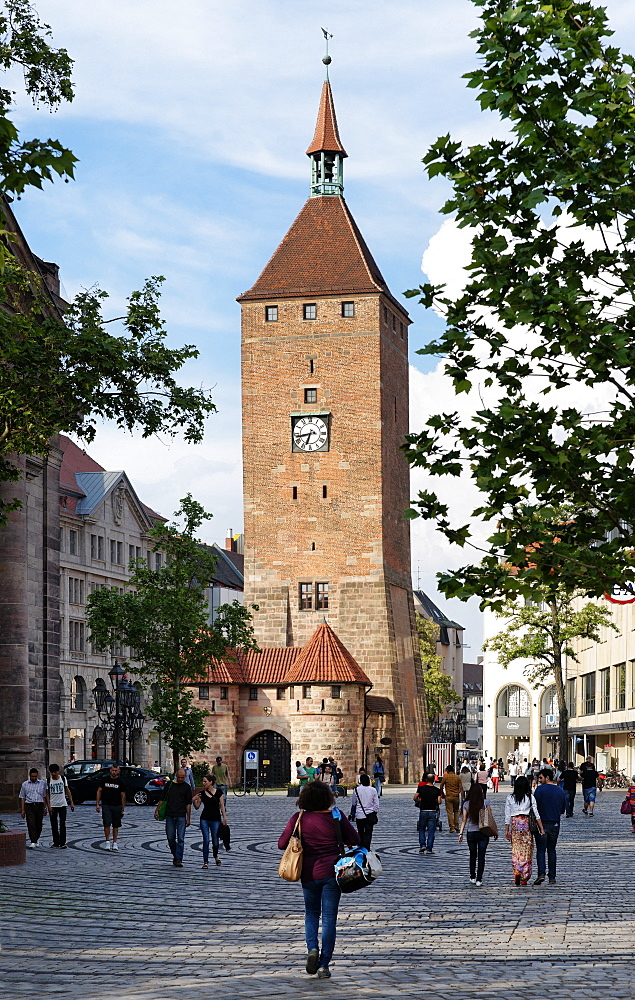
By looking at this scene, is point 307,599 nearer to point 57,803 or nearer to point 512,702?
point 512,702

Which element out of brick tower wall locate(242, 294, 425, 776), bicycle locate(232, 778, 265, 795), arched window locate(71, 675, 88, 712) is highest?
brick tower wall locate(242, 294, 425, 776)

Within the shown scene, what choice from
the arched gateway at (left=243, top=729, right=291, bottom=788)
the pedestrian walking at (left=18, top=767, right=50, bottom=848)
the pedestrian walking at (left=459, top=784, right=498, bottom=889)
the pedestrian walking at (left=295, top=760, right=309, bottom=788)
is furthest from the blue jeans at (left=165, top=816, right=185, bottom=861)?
the arched gateway at (left=243, top=729, right=291, bottom=788)

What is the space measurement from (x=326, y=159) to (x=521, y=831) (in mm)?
69199

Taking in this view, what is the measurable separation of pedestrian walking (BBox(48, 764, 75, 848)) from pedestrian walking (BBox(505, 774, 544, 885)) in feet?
32.9

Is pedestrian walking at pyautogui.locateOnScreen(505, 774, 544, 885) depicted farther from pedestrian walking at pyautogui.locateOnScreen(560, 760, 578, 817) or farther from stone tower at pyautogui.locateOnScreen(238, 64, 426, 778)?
stone tower at pyautogui.locateOnScreen(238, 64, 426, 778)

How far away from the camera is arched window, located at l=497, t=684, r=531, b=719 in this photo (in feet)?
368

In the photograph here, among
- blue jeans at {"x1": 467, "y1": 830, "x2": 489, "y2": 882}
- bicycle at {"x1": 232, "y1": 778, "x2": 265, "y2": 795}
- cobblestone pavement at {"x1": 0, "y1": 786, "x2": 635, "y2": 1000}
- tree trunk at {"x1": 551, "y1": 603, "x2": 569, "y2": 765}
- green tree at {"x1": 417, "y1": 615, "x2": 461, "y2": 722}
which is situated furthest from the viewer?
green tree at {"x1": 417, "y1": 615, "x2": 461, "y2": 722}

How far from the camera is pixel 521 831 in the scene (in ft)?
68.3

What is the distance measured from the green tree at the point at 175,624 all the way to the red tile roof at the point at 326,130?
35.6 meters

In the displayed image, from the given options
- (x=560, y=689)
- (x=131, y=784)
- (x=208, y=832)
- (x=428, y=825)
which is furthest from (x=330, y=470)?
(x=208, y=832)

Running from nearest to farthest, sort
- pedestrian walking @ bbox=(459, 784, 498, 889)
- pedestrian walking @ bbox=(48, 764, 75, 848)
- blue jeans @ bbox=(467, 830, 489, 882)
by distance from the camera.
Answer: pedestrian walking @ bbox=(459, 784, 498, 889)
blue jeans @ bbox=(467, 830, 489, 882)
pedestrian walking @ bbox=(48, 764, 75, 848)

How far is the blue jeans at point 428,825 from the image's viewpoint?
2688 cm

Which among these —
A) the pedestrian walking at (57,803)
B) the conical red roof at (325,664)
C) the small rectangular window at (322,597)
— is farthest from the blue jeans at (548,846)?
the small rectangular window at (322,597)

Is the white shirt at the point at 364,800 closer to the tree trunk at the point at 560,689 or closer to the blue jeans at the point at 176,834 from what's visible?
the blue jeans at the point at 176,834
